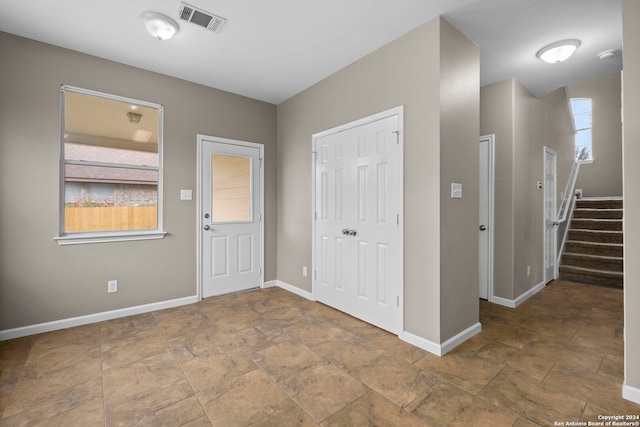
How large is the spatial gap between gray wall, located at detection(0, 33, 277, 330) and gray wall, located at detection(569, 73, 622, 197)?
28.3ft

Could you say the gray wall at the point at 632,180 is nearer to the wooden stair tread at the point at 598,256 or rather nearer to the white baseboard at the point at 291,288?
the white baseboard at the point at 291,288

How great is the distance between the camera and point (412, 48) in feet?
8.61

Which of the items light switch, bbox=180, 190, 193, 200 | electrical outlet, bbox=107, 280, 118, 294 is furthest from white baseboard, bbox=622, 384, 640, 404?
electrical outlet, bbox=107, 280, 118, 294

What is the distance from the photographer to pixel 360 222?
3182 mm

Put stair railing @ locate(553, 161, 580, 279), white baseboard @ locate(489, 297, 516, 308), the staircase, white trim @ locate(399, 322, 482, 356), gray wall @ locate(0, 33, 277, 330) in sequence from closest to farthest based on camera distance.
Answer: white trim @ locate(399, 322, 482, 356), gray wall @ locate(0, 33, 277, 330), white baseboard @ locate(489, 297, 516, 308), the staircase, stair railing @ locate(553, 161, 580, 279)

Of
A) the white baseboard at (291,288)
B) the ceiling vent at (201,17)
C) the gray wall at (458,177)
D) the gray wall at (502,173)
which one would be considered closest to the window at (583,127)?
the gray wall at (502,173)

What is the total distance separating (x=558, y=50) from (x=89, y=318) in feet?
17.5

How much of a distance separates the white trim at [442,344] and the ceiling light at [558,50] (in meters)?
2.71

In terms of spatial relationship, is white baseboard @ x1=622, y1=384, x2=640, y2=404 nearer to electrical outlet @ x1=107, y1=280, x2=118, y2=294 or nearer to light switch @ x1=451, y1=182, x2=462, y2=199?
light switch @ x1=451, y1=182, x2=462, y2=199

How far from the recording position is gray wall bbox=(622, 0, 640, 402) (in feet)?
5.95

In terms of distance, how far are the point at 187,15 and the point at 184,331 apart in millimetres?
2807

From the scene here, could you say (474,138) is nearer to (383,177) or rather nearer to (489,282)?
(383,177)

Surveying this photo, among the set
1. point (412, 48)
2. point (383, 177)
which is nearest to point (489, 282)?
point (383, 177)

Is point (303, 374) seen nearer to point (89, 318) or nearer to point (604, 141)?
point (89, 318)
